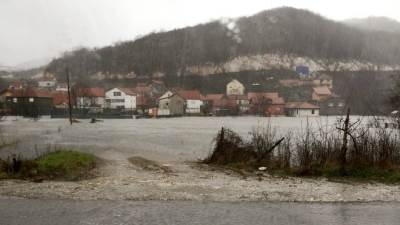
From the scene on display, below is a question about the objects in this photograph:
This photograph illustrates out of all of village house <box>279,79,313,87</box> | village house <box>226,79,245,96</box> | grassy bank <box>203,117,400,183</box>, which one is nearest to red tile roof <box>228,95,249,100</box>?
village house <box>226,79,245,96</box>

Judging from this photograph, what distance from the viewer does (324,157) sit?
14773mm

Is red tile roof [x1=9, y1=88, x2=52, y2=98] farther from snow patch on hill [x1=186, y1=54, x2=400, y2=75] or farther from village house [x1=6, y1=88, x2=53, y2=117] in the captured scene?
snow patch on hill [x1=186, y1=54, x2=400, y2=75]

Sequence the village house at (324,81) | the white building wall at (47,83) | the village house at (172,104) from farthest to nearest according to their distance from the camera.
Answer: the village house at (324,81) → the white building wall at (47,83) → the village house at (172,104)

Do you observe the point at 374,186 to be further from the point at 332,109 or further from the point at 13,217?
the point at 332,109

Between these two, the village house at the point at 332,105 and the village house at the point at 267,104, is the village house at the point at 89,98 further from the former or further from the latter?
the village house at the point at 332,105

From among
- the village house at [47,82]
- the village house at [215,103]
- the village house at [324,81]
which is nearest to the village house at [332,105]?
the village house at [324,81]

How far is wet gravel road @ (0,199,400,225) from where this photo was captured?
7.94 meters

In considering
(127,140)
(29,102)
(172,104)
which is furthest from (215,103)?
(127,140)

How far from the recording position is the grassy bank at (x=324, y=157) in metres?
13.4

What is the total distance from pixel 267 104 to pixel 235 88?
103 ft

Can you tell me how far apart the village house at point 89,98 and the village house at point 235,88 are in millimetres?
47667

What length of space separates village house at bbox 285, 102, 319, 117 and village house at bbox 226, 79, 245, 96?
1060 inches

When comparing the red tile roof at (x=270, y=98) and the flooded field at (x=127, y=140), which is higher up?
the red tile roof at (x=270, y=98)

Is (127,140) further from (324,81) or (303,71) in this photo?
(303,71)
